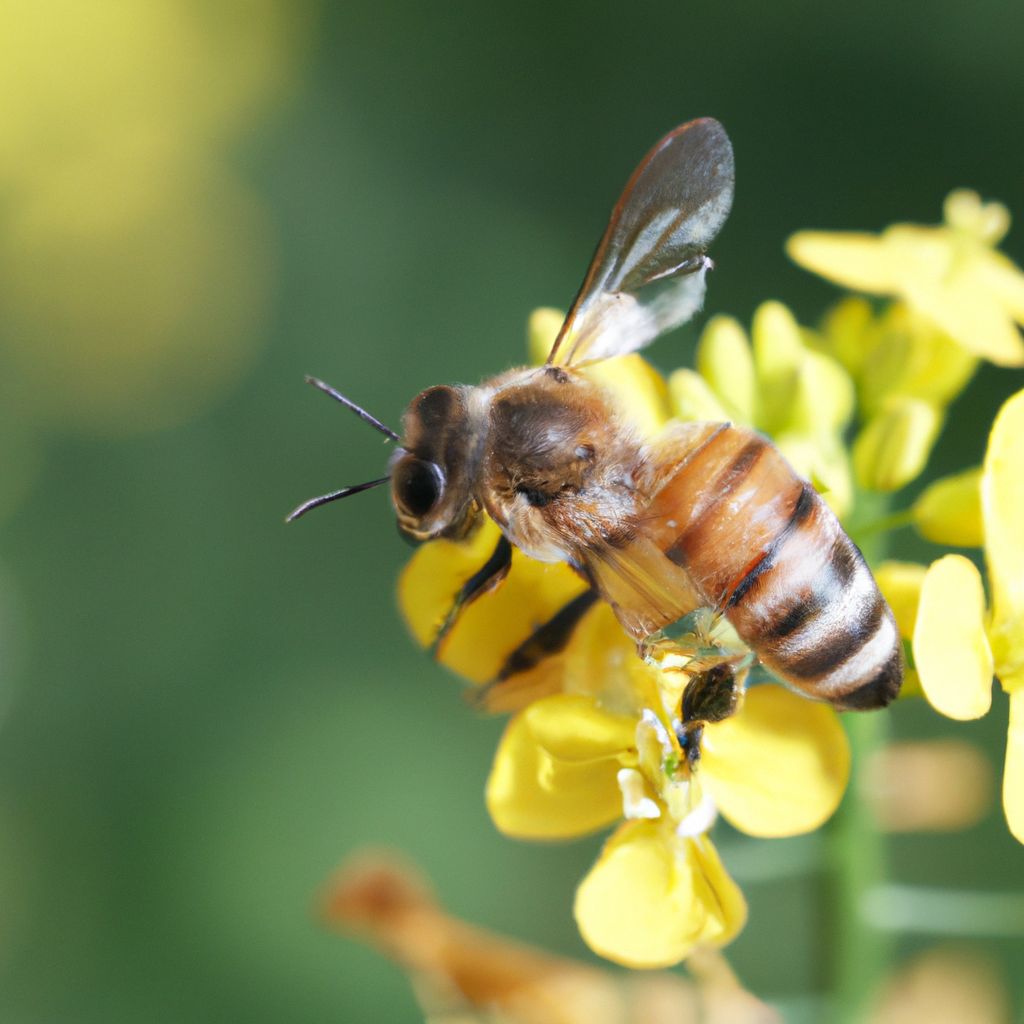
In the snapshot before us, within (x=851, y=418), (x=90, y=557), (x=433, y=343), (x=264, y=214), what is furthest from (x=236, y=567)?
(x=851, y=418)

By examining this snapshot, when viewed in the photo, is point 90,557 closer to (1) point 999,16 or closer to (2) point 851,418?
(2) point 851,418

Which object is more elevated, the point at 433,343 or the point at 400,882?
the point at 400,882

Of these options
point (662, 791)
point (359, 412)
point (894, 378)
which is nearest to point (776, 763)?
point (662, 791)

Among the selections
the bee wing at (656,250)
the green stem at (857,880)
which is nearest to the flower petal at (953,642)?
the green stem at (857,880)

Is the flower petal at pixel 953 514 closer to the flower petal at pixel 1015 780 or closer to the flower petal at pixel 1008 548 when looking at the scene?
the flower petal at pixel 1008 548

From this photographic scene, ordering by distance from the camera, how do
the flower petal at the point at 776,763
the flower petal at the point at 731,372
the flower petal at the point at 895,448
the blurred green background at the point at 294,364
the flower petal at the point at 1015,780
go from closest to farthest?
1. the flower petal at the point at 1015,780
2. the flower petal at the point at 776,763
3. the flower petal at the point at 895,448
4. the flower petal at the point at 731,372
5. the blurred green background at the point at 294,364

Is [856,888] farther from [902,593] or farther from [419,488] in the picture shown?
[419,488]

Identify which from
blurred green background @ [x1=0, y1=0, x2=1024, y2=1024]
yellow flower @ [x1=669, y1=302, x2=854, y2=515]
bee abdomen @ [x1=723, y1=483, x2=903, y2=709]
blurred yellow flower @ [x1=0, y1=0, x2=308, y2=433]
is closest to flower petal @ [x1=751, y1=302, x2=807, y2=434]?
yellow flower @ [x1=669, y1=302, x2=854, y2=515]

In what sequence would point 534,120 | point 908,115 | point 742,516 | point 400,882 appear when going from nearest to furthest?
point 742,516, point 400,882, point 908,115, point 534,120
